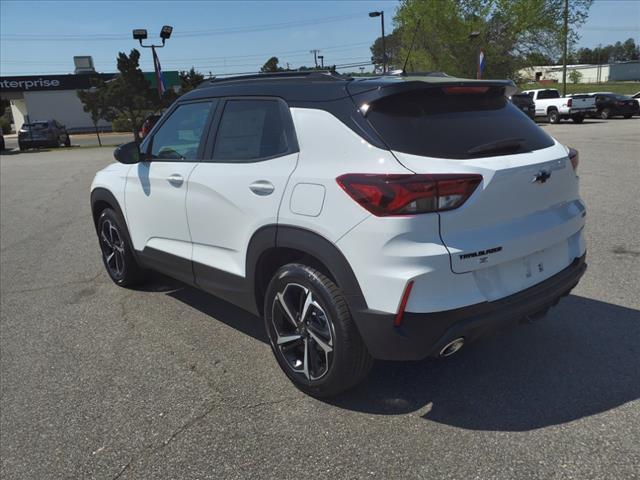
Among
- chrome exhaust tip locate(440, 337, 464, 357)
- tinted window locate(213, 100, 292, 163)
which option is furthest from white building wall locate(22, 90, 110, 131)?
chrome exhaust tip locate(440, 337, 464, 357)

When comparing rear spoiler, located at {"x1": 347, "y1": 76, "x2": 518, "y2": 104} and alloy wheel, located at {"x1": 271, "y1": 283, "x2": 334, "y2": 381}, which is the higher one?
rear spoiler, located at {"x1": 347, "y1": 76, "x2": 518, "y2": 104}

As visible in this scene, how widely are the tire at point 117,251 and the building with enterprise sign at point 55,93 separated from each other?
145 ft

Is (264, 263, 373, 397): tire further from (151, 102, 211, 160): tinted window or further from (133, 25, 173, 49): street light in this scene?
(133, 25, 173, 49): street light

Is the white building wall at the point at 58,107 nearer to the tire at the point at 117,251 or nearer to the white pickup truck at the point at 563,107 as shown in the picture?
the white pickup truck at the point at 563,107

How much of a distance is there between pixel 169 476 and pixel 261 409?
2.13 feet

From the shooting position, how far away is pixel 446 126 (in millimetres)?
2777

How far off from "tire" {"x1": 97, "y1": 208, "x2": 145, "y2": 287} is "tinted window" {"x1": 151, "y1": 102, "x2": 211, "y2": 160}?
2.97 feet

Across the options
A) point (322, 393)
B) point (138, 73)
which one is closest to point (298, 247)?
point (322, 393)

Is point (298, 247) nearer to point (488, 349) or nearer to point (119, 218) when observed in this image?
point (488, 349)

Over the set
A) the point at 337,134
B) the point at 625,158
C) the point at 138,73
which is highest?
the point at 138,73

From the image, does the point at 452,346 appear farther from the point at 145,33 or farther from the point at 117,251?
the point at 145,33

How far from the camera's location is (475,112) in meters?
2.98

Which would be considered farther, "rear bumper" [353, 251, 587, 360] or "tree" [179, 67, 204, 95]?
"tree" [179, 67, 204, 95]

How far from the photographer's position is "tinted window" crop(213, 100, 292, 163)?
3.14 metres
